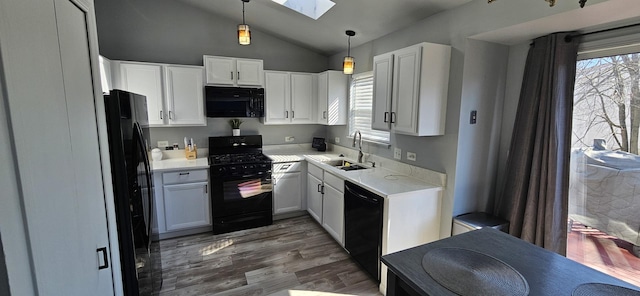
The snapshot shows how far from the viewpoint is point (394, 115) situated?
2627mm

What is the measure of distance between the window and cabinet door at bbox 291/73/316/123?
63 centimetres

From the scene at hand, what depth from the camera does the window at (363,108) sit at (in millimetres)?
3476

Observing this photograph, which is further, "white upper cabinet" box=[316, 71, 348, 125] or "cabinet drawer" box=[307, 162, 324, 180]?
"white upper cabinet" box=[316, 71, 348, 125]

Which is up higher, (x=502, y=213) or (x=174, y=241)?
(x=502, y=213)

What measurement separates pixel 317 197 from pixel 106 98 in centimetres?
254

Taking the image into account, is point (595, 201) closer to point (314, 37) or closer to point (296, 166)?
point (296, 166)

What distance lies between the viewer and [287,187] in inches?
150

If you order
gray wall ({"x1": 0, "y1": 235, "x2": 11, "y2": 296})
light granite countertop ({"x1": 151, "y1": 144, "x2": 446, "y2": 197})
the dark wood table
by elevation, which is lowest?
the dark wood table

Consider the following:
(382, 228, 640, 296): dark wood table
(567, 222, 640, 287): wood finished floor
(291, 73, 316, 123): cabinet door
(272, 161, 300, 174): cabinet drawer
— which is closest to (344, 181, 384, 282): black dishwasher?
(382, 228, 640, 296): dark wood table

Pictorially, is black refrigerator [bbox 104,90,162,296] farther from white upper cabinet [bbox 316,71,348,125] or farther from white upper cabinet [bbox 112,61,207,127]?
white upper cabinet [bbox 316,71,348,125]

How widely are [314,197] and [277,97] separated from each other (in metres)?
1.54

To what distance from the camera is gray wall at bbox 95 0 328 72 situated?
335 centimetres

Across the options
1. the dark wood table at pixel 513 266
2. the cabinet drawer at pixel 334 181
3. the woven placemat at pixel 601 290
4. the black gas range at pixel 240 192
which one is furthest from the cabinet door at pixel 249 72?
the woven placemat at pixel 601 290

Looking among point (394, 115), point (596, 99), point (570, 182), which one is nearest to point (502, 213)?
point (570, 182)
